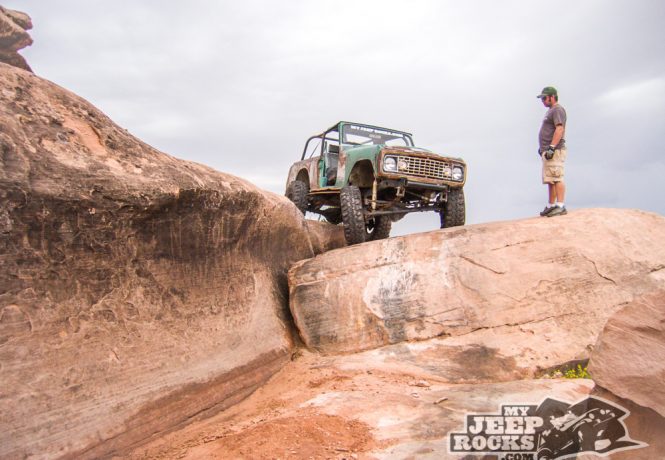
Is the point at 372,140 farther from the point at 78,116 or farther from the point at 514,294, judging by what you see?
the point at 78,116

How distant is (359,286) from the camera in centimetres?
489

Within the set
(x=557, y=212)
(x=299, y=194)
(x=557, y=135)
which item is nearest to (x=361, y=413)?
(x=557, y=212)

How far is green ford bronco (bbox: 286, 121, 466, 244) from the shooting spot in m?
6.26

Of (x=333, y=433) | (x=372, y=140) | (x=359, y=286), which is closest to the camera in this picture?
(x=333, y=433)

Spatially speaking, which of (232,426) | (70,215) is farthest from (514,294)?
(70,215)

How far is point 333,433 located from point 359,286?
2.10m

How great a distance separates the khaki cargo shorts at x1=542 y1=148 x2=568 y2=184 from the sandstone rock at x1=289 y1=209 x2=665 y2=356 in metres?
0.46

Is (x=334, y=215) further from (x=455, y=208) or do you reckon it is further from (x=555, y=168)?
(x=555, y=168)

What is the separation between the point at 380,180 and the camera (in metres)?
6.46

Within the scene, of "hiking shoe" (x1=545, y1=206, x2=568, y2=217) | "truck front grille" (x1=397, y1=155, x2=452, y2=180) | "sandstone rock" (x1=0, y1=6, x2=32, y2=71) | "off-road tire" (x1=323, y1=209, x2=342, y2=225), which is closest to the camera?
"hiking shoe" (x1=545, y1=206, x2=568, y2=217)

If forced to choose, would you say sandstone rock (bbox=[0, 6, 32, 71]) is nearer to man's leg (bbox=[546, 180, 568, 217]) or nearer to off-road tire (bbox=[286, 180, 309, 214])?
off-road tire (bbox=[286, 180, 309, 214])

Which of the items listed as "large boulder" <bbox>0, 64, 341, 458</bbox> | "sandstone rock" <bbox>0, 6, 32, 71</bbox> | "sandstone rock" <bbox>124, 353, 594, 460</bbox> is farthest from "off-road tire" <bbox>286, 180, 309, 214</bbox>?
"sandstone rock" <bbox>0, 6, 32, 71</bbox>

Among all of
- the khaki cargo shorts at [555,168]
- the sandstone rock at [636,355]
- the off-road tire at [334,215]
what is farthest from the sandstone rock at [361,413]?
the off-road tire at [334,215]

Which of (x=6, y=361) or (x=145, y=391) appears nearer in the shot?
(x=6, y=361)
